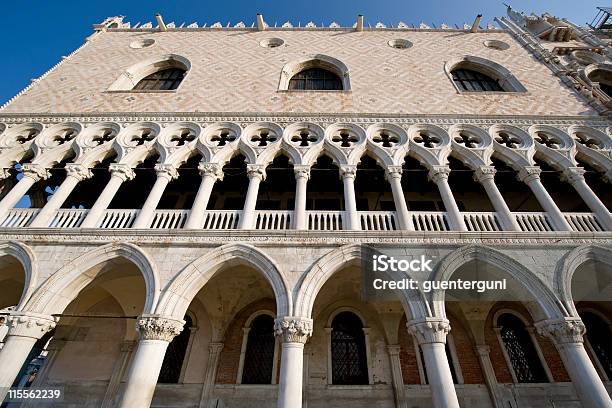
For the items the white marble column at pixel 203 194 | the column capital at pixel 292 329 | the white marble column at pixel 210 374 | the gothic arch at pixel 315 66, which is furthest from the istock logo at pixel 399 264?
the gothic arch at pixel 315 66

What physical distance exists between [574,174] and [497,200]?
2.22 m

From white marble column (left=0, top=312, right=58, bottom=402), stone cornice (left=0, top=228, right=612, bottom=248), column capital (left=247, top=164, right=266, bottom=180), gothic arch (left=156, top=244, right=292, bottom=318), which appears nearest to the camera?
white marble column (left=0, top=312, right=58, bottom=402)

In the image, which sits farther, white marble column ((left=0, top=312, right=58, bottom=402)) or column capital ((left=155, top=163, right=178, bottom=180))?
column capital ((left=155, top=163, right=178, bottom=180))

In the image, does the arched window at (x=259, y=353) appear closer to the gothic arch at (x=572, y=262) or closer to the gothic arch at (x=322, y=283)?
the gothic arch at (x=322, y=283)

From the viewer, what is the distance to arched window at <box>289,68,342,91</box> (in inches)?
430

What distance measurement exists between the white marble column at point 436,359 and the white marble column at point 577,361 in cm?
175

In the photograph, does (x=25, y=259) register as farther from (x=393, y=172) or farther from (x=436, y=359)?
(x=393, y=172)

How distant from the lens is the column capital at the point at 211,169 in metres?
6.95

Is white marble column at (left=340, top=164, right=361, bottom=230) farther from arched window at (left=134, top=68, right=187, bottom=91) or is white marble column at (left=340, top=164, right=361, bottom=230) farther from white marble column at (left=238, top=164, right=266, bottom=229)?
arched window at (left=134, top=68, right=187, bottom=91)

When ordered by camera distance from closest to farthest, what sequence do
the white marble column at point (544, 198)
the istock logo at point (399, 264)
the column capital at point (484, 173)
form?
the istock logo at point (399, 264)
the white marble column at point (544, 198)
the column capital at point (484, 173)

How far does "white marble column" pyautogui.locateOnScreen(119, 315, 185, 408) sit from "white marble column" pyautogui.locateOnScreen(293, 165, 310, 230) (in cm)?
276

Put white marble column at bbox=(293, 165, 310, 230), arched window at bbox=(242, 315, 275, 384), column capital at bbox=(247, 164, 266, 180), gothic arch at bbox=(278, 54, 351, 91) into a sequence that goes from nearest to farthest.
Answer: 1. white marble column at bbox=(293, 165, 310, 230)
2. arched window at bbox=(242, 315, 275, 384)
3. column capital at bbox=(247, 164, 266, 180)
4. gothic arch at bbox=(278, 54, 351, 91)

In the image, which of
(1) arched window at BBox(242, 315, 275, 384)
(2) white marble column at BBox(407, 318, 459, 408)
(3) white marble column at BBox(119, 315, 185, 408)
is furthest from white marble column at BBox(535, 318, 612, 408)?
(3) white marble column at BBox(119, 315, 185, 408)

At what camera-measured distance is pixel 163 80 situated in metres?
11.3
